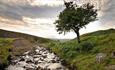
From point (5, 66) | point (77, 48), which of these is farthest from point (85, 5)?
point (5, 66)

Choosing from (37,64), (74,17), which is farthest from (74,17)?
(37,64)

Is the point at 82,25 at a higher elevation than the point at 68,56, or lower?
higher

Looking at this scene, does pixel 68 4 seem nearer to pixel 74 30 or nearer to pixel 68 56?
pixel 74 30

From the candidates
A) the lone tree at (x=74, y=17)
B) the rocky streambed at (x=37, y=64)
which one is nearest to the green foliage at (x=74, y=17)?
the lone tree at (x=74, y=17)

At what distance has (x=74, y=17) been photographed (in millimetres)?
68875

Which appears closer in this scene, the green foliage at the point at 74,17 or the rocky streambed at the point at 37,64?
the rocky streambed at the point at 37,64

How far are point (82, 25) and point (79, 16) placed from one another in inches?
129

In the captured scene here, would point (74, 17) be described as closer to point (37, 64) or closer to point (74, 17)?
point (74, 17)

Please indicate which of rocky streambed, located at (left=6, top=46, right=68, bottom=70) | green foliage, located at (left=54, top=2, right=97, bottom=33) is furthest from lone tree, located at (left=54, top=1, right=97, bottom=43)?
rocky streambed, located at (left=6, top=46, right=68, bottom=70)

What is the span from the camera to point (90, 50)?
5341 cm

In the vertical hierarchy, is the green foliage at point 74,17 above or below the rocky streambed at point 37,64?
above

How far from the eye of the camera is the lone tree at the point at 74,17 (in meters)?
70.0

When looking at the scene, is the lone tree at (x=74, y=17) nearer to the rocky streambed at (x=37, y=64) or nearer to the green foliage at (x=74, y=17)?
the green foliage at (x=74, y=17)

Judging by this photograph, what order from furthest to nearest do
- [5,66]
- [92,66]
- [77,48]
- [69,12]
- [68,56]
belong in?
[69,12]
[77,48]
[68,56]
[5,66]
[92,66]
